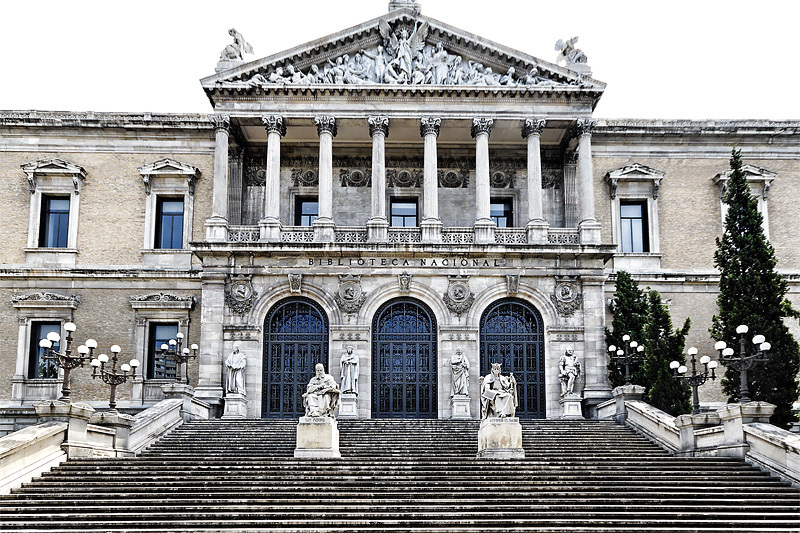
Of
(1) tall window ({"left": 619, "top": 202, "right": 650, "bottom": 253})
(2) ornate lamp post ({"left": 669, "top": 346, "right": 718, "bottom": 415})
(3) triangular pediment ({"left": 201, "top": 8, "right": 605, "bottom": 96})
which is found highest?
(3) triangular pediment ({"left": 201, "top": 8, "right": 605, "bottom": 96})

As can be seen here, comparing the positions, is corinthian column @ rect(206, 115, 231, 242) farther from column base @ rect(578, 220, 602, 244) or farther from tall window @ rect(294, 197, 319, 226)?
column base @ rect(578, 220, 602, 244)

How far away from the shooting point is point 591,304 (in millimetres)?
34094

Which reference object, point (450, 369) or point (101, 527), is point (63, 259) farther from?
point (101, 527)

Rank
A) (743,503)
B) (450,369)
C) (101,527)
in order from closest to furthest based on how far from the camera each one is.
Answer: (101,527), (743,503), (450,369)

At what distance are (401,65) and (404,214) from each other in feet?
19.7

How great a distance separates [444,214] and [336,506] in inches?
808

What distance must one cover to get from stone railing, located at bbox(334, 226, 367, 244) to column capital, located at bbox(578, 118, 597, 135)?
900 centimetres

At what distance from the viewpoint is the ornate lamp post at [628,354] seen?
31016 mm

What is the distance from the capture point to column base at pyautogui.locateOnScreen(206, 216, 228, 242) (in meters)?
34.3

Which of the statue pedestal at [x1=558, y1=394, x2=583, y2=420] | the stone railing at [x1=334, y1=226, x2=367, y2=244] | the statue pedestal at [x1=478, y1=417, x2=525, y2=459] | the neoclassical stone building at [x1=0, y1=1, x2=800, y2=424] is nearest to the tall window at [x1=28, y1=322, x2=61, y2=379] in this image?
the neoclassical stone building at [x1=0, y1=1, x2=800, y2=424]

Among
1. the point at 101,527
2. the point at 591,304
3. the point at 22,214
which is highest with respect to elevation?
the point at 22,214

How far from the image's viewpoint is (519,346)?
34219mm

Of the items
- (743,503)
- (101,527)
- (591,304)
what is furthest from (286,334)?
(743,503)

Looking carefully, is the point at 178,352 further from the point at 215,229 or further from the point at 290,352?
the point at 215,229
